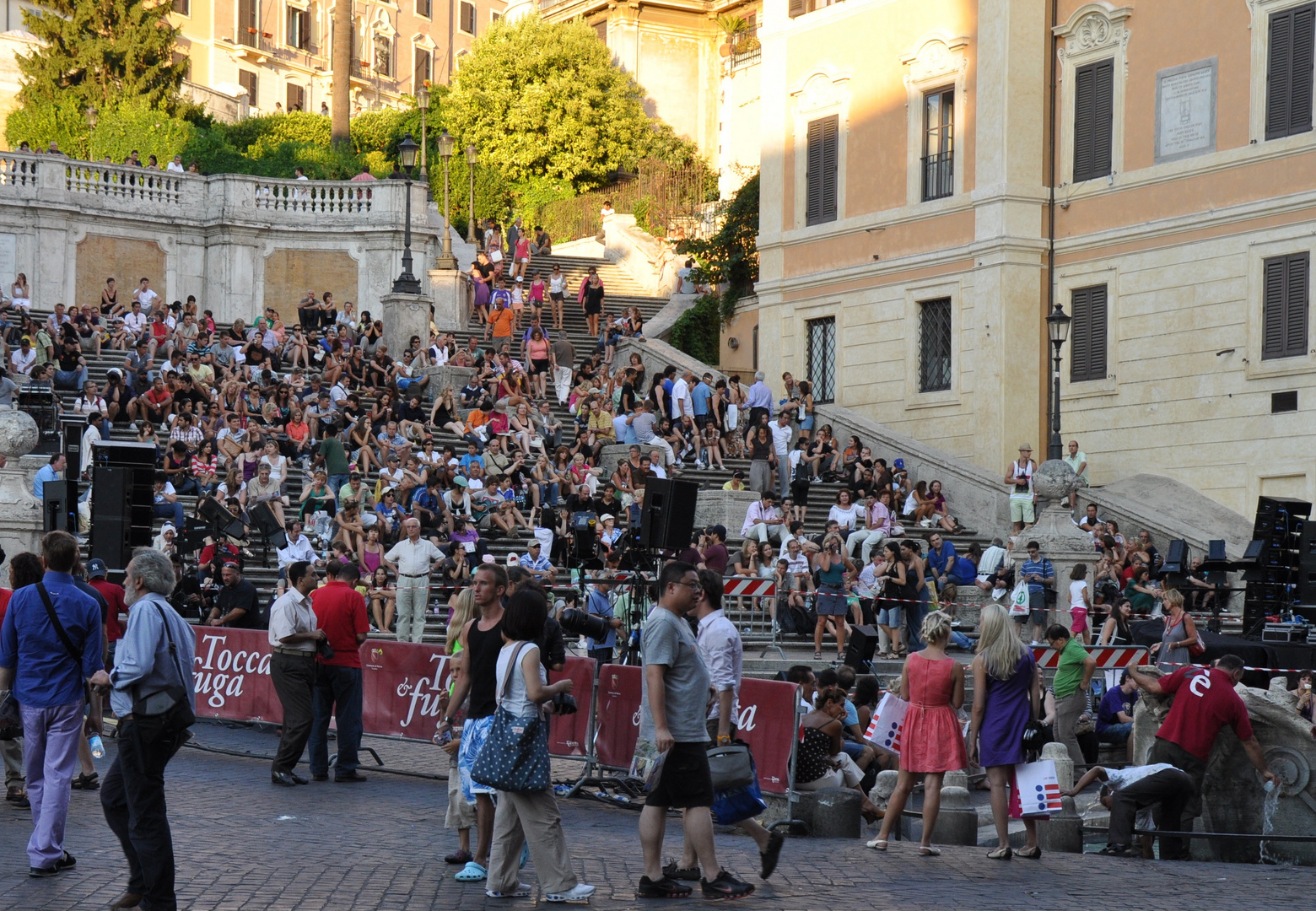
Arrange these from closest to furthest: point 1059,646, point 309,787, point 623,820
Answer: point 623,820, point 309,787, point 1059,646

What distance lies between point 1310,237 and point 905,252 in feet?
25.9

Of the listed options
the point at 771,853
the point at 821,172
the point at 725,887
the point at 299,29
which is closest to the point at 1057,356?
the point at 821,172

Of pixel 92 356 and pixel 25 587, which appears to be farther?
pixel 92 356

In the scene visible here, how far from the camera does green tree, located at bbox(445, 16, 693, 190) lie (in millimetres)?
52781

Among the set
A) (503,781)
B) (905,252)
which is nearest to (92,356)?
(905,252)

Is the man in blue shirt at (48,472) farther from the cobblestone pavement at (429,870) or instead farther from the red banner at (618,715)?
the red banner at (618,715)

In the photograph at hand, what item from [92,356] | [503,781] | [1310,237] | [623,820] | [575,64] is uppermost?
[575,64]

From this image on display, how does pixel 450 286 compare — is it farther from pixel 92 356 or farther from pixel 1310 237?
pixel 1310 237

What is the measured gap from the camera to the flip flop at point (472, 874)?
9.65 meters

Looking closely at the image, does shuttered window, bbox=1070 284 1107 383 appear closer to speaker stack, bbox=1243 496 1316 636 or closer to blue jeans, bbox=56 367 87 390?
speaker stack, bbox=1243 496 1316 636

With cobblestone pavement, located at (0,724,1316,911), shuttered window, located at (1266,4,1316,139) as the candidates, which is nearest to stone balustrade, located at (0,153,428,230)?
shuttered window, located at (1266,4,1316,139)

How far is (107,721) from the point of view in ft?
52.5

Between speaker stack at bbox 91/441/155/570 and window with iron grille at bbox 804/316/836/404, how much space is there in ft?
66.8

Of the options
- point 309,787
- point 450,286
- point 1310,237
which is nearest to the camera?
point 309,787
